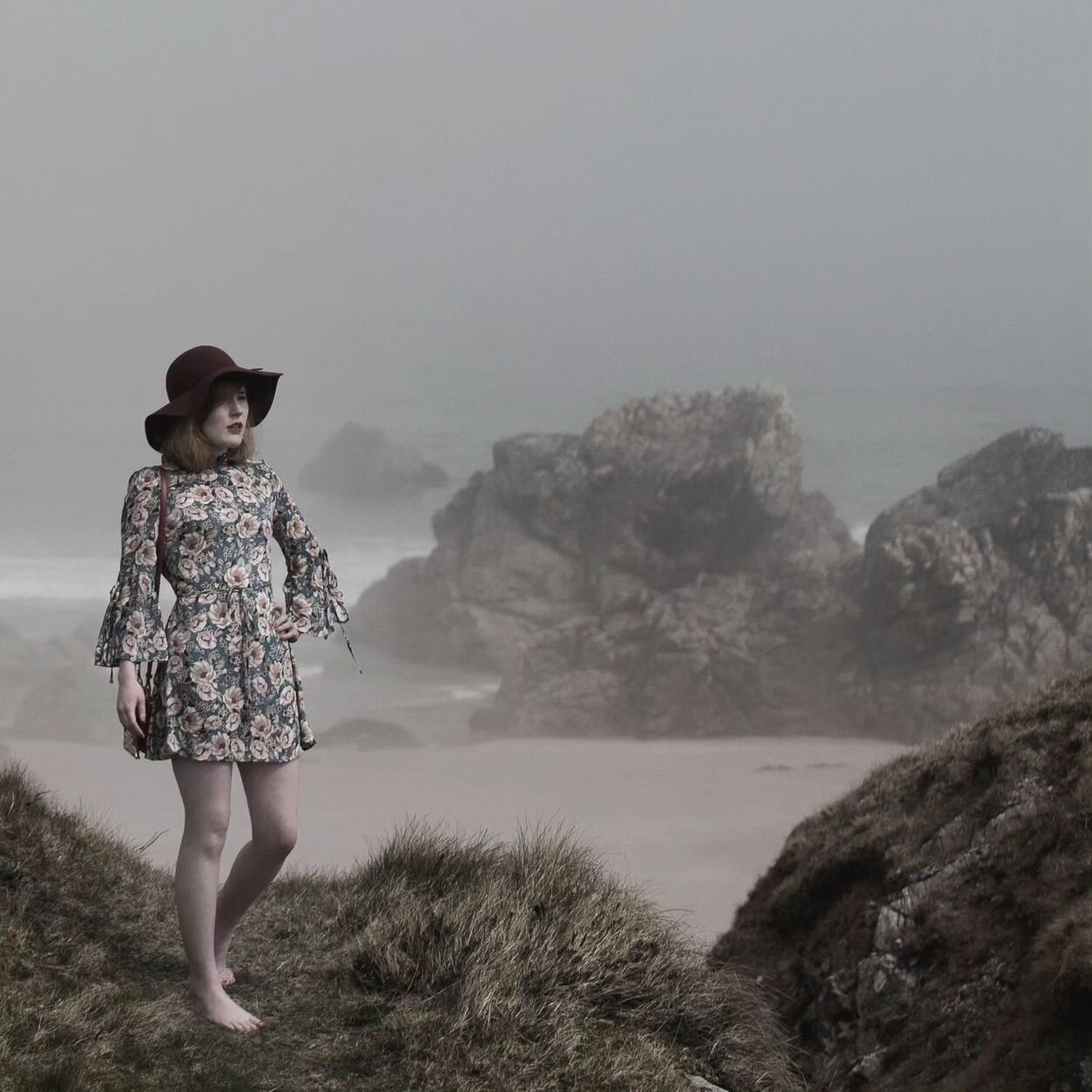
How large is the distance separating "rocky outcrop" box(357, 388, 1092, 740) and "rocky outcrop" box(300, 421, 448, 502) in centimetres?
1423

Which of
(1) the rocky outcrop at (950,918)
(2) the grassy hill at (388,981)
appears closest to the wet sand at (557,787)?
(1) the rocky outcrop at (950,918)

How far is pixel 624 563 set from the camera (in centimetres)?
5731

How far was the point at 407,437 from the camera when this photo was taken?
3135 inches

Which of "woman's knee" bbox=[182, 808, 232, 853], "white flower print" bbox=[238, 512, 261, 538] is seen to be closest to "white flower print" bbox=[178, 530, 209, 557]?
"white flower print" bbox=[238, 512, 261, 538]

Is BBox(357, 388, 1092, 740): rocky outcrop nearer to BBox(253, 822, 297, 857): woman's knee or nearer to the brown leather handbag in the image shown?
BBox(253, 822, 297, 857): woman's knee

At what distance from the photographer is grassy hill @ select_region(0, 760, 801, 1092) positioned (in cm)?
406

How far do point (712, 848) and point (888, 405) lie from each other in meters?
49.9

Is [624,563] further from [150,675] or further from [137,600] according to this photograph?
[137,600]

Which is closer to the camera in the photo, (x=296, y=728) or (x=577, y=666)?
(x=296, y=728)

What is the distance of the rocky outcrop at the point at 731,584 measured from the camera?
45344mm

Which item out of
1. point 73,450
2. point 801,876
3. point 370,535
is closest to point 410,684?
point 370,535

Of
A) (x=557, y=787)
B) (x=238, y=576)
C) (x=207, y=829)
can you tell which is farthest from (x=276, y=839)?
(x=557, y=787)

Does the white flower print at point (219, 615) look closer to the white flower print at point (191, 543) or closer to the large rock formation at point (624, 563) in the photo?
the white flower print at point (191, 543)

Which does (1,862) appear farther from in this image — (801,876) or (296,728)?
(801,876)
